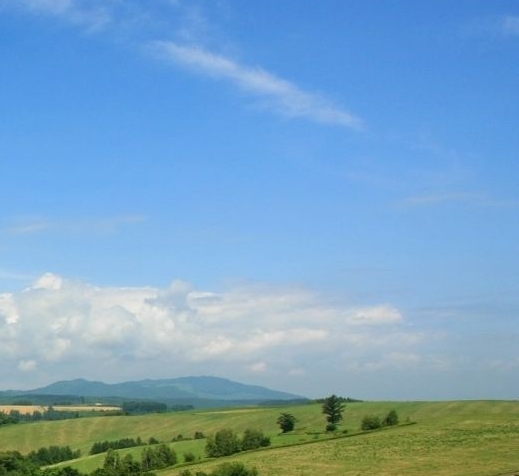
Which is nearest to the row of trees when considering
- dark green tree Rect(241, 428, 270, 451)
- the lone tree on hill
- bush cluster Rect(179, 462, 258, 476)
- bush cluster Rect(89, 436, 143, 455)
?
the lone tree on hill

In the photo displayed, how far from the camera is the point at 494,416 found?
130750 mm

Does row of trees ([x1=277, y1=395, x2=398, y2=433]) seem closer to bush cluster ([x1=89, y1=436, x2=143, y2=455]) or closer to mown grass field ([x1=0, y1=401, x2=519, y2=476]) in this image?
mown grass field ([x1=0, y1=401, x2=519, y2=476])

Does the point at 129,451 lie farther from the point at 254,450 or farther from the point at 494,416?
the point at 494,416

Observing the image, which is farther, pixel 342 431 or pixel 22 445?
pixel 22 445

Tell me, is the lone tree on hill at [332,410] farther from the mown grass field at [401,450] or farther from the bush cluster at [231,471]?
the bush cluster at [231,471]

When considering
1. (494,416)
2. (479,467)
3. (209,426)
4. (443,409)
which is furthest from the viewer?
(209,426)

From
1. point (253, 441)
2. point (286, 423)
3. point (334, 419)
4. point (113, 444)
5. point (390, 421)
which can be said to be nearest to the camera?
point (253, 441)

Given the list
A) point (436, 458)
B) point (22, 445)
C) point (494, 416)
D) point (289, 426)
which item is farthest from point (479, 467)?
point (22, 445)

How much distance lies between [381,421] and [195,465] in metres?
42.9

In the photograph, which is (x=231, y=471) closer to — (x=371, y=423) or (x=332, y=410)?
(x=371, y=423)

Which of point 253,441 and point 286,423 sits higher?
point 286,423

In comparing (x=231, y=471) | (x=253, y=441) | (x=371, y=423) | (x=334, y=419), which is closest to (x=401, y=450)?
(x=231, y=471)

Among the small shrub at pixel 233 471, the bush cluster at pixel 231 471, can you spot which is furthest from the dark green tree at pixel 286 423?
the small shrub at pixel 233 471

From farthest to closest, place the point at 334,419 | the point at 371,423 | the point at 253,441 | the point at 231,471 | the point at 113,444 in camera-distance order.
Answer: the point at 113,444 → the point at 334,419 → the point at 371,423 → the point at 253,441 → the point at 231,471
